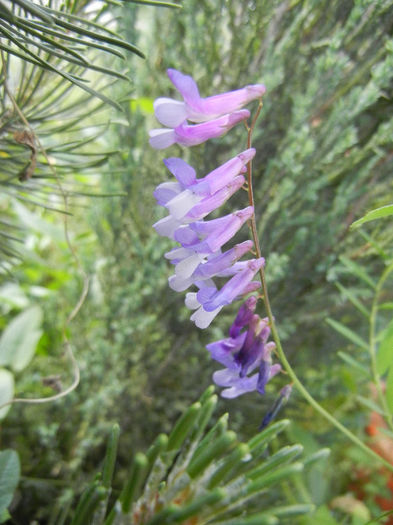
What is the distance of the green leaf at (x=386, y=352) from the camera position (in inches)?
16.8

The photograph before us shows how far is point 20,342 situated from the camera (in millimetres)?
784

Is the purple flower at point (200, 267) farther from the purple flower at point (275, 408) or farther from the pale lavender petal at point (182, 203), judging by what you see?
the purple flower at point (275, 408)

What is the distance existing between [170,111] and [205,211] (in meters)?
0.08

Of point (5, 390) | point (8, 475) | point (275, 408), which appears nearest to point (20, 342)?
point (5, 390)

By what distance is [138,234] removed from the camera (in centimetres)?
Answer: 89

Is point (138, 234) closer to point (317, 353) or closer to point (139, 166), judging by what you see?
point (139, 166)

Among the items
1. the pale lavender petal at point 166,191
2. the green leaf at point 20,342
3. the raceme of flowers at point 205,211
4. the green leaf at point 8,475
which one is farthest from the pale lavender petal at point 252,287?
the green leaf at point 20,342

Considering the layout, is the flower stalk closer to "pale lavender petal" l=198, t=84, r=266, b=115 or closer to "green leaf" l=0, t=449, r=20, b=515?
"pale lavender petal" l=198, t=84, r=266, b=115

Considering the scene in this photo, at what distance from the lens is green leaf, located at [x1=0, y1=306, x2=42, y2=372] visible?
767mm

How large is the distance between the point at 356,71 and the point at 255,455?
66 cm

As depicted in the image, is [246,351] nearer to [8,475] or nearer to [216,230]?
[216,230]

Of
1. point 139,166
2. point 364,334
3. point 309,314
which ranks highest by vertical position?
point 139,166

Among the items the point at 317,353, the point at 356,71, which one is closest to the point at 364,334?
the point at 317,353

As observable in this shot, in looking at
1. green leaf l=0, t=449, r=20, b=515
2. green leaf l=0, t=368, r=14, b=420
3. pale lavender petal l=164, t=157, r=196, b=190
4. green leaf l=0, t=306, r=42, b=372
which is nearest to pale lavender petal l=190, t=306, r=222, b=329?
pale lavender petal l=164, t=157, r=196, b=190
